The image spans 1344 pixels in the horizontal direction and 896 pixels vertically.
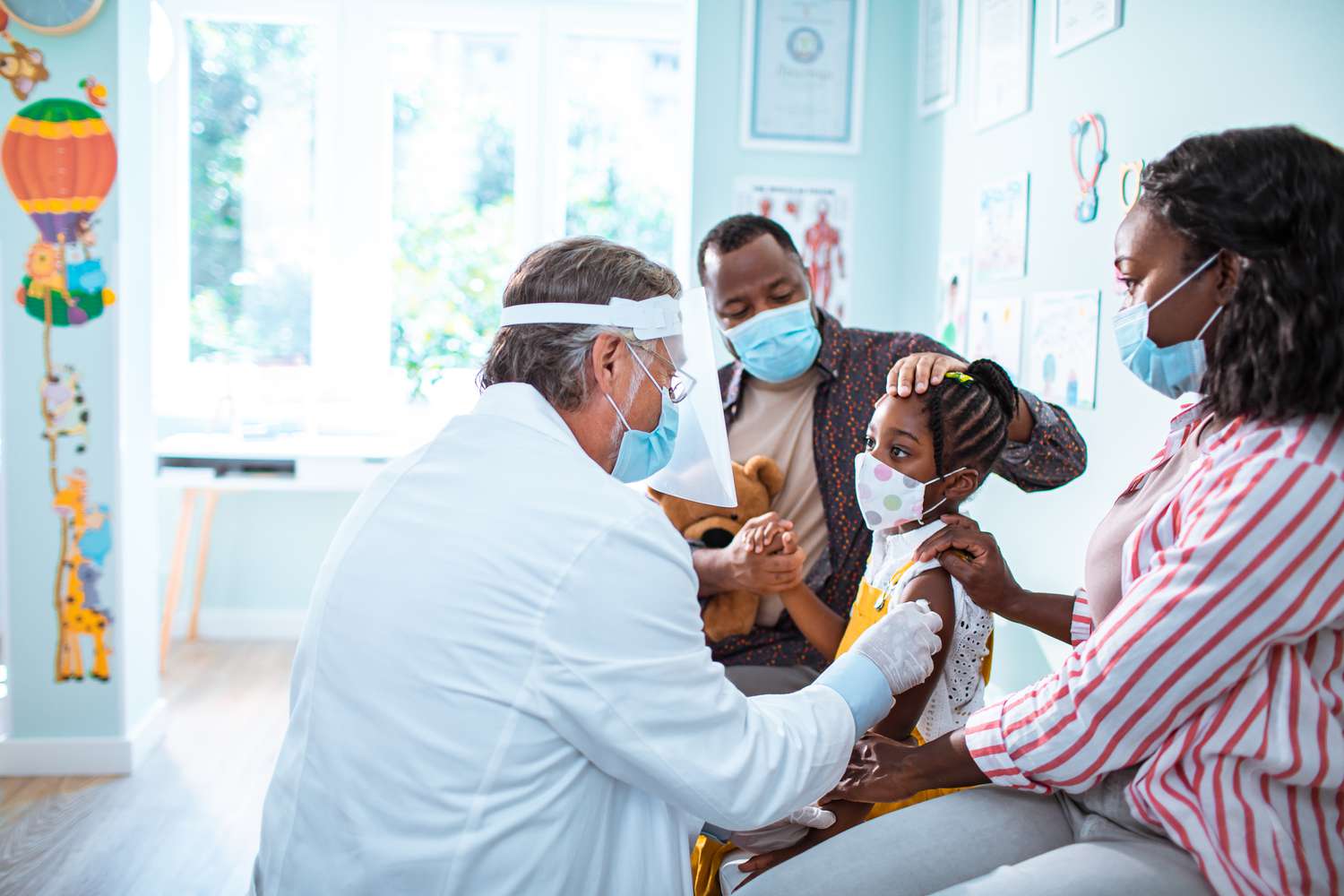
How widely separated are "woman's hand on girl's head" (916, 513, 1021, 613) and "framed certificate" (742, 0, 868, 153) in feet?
7.85

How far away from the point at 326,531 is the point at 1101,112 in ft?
11.0

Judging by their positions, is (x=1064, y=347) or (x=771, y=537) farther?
(x=1064, y=347)

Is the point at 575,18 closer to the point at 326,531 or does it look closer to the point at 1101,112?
the point at 326,531

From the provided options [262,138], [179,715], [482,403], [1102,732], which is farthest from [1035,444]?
[262,138]

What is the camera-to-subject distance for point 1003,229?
2709mm

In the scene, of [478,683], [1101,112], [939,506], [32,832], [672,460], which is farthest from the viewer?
[32,832]

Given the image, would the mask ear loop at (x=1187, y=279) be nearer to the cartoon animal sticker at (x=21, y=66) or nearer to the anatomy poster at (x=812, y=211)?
the anatomy poster at (x=812, y=211)

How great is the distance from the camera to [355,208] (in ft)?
14.1

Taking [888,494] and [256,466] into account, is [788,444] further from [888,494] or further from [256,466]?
[256,466]

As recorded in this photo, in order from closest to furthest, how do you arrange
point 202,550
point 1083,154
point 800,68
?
point 1083,154 → point 800,68 → point 202,550

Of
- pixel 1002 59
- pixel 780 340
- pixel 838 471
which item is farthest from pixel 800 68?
pixel 838 471

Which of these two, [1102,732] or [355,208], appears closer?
[1102,732]

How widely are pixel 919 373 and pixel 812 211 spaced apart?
2.21 metres

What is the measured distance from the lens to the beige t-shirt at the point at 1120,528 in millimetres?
1176
